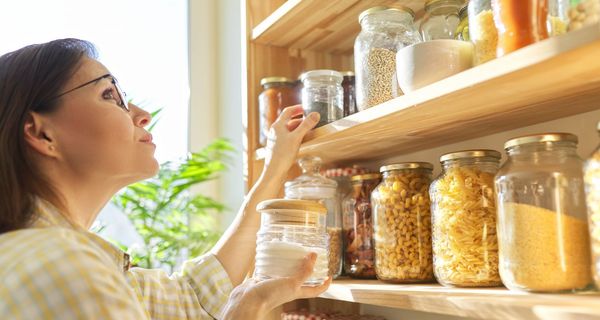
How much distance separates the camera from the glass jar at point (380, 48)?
1034 mm

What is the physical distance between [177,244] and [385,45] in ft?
3.79

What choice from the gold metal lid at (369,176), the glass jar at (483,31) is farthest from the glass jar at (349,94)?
the glass jar at (483,31)

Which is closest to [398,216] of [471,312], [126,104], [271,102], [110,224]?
[471,312]

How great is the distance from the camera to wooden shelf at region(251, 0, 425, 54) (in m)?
1.24

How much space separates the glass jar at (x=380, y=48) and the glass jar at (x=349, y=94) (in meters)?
0.14

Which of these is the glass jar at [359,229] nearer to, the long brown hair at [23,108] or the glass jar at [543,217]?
the glass jar at [543,217]

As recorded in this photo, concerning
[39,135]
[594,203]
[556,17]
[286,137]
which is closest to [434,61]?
[556,17]

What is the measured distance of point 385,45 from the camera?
41.8 inches

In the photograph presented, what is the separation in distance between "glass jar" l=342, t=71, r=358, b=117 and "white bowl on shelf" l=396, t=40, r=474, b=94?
32 centimetres

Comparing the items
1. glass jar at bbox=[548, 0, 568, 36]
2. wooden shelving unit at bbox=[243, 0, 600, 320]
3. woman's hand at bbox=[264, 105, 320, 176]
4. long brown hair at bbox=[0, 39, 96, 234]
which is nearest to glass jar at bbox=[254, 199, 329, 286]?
wooden shelving unit at bbox=[243, 0, 600, 320]

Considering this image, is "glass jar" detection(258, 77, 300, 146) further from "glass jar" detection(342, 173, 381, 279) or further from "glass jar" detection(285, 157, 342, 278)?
"glass jar" detection(342, 173, 381, 279)

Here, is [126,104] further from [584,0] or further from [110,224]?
[110,224]

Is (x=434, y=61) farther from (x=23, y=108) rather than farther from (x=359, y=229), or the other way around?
(x=23, y=108)

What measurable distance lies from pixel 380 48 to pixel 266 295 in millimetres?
490
